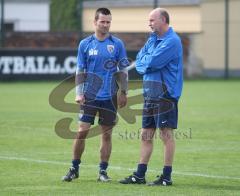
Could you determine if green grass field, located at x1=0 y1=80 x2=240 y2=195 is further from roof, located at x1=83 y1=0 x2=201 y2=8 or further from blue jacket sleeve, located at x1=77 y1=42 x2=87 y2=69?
roof, located at x1=83 y1=0 x2=201 y2=8

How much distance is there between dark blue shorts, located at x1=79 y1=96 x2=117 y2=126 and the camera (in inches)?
429

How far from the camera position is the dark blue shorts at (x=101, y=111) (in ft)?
35.7

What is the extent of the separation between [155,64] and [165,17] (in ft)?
1.91

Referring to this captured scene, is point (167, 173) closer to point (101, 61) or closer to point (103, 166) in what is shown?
point (103, 166)

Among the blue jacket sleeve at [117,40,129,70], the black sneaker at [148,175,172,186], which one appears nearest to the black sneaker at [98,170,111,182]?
the black sneaker at [148,175,172,186]

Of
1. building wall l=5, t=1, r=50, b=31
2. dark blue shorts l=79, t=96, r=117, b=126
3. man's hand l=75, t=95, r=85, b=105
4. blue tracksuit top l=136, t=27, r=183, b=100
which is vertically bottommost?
dark blue shorts l=79, t=96, r=117, b=126

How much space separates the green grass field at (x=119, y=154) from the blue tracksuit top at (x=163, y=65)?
1.19m

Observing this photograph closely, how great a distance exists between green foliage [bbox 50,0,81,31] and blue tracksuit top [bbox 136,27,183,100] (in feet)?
120

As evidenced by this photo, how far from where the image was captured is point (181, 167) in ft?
39.7

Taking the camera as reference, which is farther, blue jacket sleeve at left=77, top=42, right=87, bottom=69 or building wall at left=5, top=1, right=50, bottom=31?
building wall at left=5, top=1, right=50, bottom=31

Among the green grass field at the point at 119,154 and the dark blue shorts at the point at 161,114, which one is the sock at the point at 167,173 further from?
the dark blue shorts at the point at 161,114

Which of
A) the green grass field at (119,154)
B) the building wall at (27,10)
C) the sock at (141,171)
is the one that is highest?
the building wall at (27,10)

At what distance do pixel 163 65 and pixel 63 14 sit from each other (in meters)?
40.3

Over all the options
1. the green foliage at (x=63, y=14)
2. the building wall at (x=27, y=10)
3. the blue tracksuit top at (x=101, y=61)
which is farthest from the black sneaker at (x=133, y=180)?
the building wall at (x=27, y=10)
